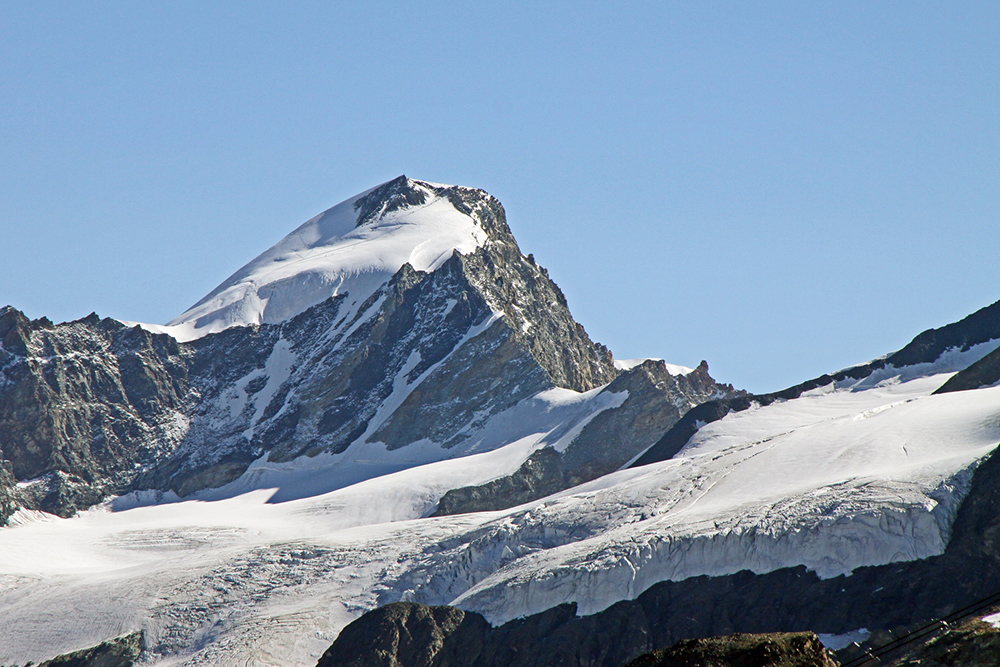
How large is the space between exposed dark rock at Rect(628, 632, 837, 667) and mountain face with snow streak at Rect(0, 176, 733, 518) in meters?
110

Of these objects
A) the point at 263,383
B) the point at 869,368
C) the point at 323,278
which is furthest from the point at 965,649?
the point at 323,278

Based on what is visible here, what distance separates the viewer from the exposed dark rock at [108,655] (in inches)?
3693

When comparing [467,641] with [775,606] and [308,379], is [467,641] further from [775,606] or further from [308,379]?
[308,379]

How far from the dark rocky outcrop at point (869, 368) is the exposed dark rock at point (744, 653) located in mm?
96550

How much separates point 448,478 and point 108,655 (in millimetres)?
48987

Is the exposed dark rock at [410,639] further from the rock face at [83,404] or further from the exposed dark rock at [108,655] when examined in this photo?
the rock face at [83,404]

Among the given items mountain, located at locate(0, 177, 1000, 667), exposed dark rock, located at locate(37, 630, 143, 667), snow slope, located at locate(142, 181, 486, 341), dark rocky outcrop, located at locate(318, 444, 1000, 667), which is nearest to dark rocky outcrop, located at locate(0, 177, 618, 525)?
mountain, located at locate(0, 177, 1000, 667)

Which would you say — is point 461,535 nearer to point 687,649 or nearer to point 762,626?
point 762,626

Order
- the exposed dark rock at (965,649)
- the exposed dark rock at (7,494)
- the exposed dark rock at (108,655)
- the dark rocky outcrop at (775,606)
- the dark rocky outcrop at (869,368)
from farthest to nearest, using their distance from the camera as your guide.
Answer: the exposed dark rock at (7,494) < the dark rocky outcrop at (869,368) < the exposed dark rock at (108,655) < the dark rocky outcrop at (775,606) < the exposed dark rock at (965,649)

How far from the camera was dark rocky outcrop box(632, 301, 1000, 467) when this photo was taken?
128625mm

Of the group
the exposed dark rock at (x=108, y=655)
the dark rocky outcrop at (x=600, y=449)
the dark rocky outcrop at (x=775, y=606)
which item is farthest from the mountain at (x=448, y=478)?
the exposed dark rock at (x=108, y=655)

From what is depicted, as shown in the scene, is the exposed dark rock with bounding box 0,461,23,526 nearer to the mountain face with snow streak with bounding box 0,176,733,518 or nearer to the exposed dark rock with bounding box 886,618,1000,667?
the mountain face with snow streak with bounding box 0,176,733,518

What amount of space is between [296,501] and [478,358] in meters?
33.4

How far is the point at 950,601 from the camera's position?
73.4 m
